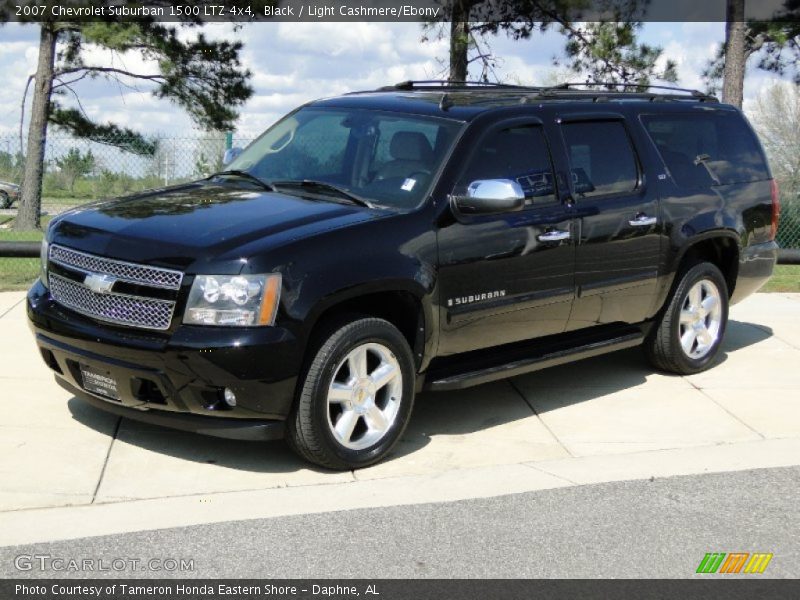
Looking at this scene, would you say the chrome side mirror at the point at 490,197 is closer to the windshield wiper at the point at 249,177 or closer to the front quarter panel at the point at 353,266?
the front quarter panel at the point at 353,266

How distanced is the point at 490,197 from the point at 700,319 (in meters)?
2.76

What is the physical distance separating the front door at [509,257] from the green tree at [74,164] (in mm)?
11266

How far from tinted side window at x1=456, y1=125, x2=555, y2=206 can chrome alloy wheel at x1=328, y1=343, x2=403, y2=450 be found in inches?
48.3

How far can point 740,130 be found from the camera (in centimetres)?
867

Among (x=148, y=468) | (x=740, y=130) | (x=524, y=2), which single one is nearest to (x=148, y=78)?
(x=524, y=2)

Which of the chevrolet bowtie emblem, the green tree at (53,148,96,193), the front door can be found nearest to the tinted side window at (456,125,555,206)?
the front door

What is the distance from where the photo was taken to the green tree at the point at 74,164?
668 inches

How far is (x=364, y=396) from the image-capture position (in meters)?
Result: 6.01

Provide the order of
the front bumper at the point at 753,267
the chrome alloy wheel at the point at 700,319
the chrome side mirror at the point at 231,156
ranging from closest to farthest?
the chrome side mirror at the point at 231,156 → the chrome alloy wheel at the point at 700,319 → the front bumper at the point at 753,267

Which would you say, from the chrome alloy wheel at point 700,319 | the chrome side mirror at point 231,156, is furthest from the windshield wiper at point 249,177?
the chrome alloy wheel at point 700,319

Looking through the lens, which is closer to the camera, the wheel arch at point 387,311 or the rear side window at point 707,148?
the wheel arch at point 387,311

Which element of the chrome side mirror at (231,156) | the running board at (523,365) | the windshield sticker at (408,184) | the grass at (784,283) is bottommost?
the grass at (784,283)

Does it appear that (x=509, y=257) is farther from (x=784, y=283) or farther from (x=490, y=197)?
(x=784, y=283)
